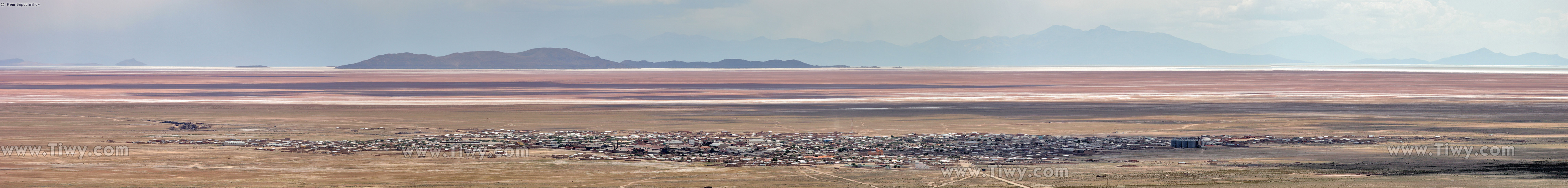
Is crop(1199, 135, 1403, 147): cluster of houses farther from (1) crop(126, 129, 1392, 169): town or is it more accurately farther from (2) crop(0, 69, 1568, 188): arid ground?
(2) crop(0, 69, 1568, 188): arid ground

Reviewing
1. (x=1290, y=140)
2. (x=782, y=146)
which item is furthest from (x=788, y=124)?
(x=1290, y=140)

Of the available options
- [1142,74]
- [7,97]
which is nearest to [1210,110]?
[7,97]

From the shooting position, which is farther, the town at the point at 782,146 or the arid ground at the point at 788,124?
the town at the point at 782,146

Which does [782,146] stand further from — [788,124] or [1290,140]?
[1290,140]

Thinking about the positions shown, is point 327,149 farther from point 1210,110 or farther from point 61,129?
point 1210,110

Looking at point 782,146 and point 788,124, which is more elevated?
point 788,124

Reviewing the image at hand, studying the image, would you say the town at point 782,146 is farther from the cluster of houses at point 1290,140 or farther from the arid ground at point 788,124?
the arid ground at point 788,124

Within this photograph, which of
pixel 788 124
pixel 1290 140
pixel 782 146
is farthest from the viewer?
pixel 788 124

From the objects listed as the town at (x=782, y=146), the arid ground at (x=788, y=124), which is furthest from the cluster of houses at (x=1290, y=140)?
the arid ground at (x=788, y=124)

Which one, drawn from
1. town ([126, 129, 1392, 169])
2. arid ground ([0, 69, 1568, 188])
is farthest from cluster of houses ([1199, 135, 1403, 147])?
arid ground ([0, 69, 1568, 188])
